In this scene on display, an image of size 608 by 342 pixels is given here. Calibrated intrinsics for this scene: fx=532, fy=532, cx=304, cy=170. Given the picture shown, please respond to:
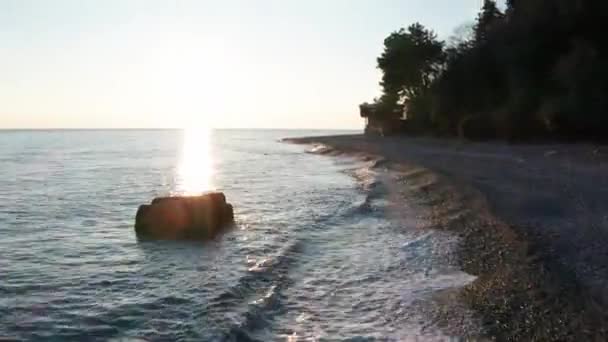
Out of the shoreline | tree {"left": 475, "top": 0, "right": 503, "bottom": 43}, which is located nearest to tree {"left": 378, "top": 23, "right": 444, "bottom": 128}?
tree {"left": 475, "top": 0, "right": 503, "bottom": 43}

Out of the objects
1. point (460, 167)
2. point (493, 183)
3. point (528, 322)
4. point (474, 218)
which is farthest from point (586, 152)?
point (528, 322)

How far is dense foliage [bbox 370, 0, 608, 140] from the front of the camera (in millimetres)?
35188

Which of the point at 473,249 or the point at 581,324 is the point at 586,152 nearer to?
the point at 473,249

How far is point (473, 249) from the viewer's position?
39.9ft

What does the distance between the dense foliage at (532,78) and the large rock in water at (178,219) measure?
28804 millimetres

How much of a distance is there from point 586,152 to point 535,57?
1428 cm

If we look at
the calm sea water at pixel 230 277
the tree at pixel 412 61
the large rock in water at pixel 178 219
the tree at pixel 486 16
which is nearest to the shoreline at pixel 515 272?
the calm sea water at pixel 230 277

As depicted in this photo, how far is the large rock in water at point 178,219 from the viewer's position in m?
15.2

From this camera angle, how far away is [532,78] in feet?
139

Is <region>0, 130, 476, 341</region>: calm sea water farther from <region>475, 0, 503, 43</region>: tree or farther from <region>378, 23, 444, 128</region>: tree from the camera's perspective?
<region>378, 23, 444, 128</region>: tree

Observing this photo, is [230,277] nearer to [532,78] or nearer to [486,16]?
[532,78]

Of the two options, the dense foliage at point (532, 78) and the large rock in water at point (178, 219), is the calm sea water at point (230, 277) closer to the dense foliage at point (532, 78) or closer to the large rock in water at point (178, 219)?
the large rock in water at point (178, 219)

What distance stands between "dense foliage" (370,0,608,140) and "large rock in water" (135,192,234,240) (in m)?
28.8

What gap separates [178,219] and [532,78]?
35.9m
